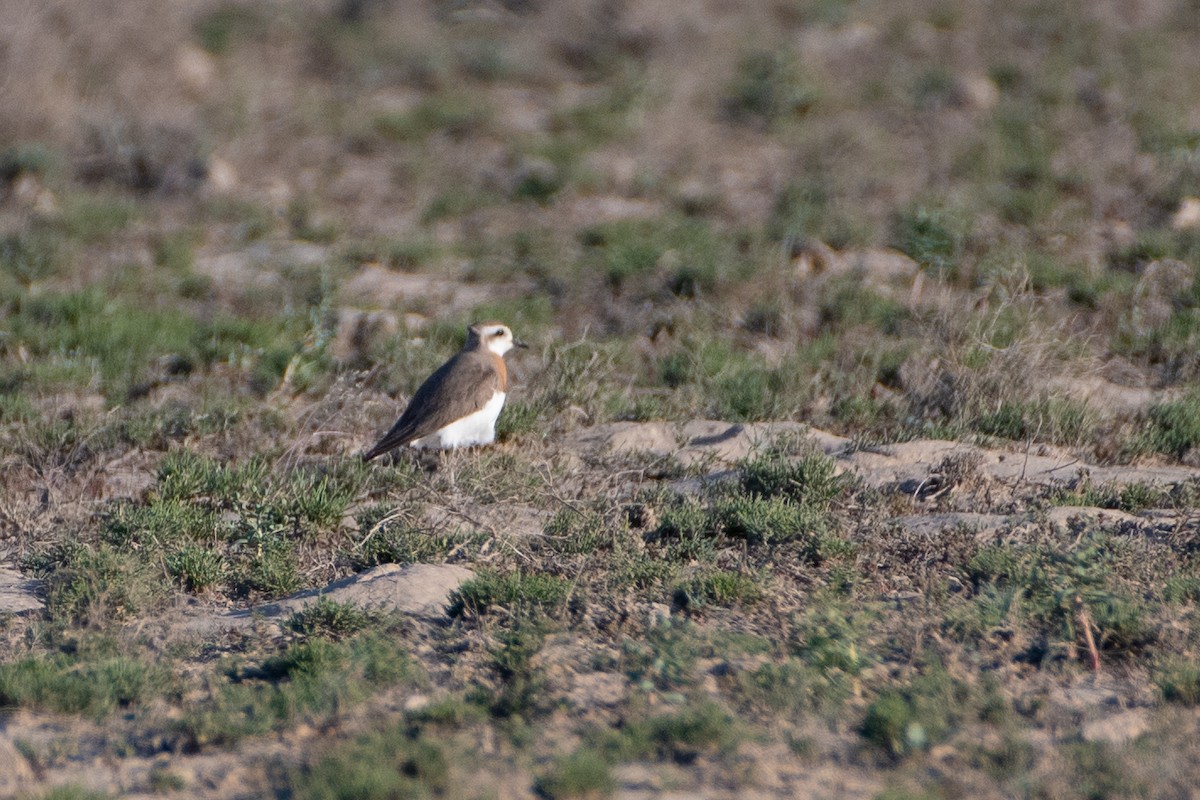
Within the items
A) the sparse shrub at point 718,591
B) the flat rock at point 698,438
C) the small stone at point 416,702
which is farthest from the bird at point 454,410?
A: the small stone at point 416,702

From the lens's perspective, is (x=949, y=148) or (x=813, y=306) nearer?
(x=813, y=306)

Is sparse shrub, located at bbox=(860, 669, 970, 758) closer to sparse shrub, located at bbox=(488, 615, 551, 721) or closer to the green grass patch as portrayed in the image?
sparse shrub, located at bbox=(488, 615, 551, 721)

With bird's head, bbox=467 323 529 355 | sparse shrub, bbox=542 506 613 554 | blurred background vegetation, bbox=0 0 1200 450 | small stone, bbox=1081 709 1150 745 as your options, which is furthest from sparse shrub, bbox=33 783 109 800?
bird's head, bbox=467 323 529 355

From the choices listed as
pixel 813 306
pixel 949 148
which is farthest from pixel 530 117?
pixel 813 306

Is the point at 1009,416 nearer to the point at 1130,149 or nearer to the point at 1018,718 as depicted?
the point at 1018,718

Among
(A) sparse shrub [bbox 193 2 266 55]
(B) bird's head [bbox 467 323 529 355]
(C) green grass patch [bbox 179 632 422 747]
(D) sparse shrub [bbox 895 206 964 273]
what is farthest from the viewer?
(A) sparse shrub [bbox 193 2 266 55]

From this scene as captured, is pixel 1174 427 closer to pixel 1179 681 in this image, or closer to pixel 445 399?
pixel 1179 681

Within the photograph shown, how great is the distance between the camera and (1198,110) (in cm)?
1228

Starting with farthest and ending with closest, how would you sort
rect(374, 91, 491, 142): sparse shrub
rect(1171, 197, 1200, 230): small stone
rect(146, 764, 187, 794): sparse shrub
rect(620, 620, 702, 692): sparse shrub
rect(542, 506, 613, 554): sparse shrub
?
rect(374, 91, 491, 142): sparse shrub → rect(1171, 197, 1200, 230): small stone → rect(542, 506, 613, 554): sparse shrub → rect(620, 620, 702, 692): sparse shrub → rect(146, 764, 187, 794): sparse shrub

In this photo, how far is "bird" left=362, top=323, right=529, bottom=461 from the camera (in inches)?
275

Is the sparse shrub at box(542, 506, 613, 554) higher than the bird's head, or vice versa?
the bird's head

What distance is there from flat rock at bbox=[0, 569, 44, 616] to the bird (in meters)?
1.83

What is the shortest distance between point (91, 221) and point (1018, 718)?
884 cm

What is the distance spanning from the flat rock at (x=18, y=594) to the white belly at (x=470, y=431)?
211 cm
